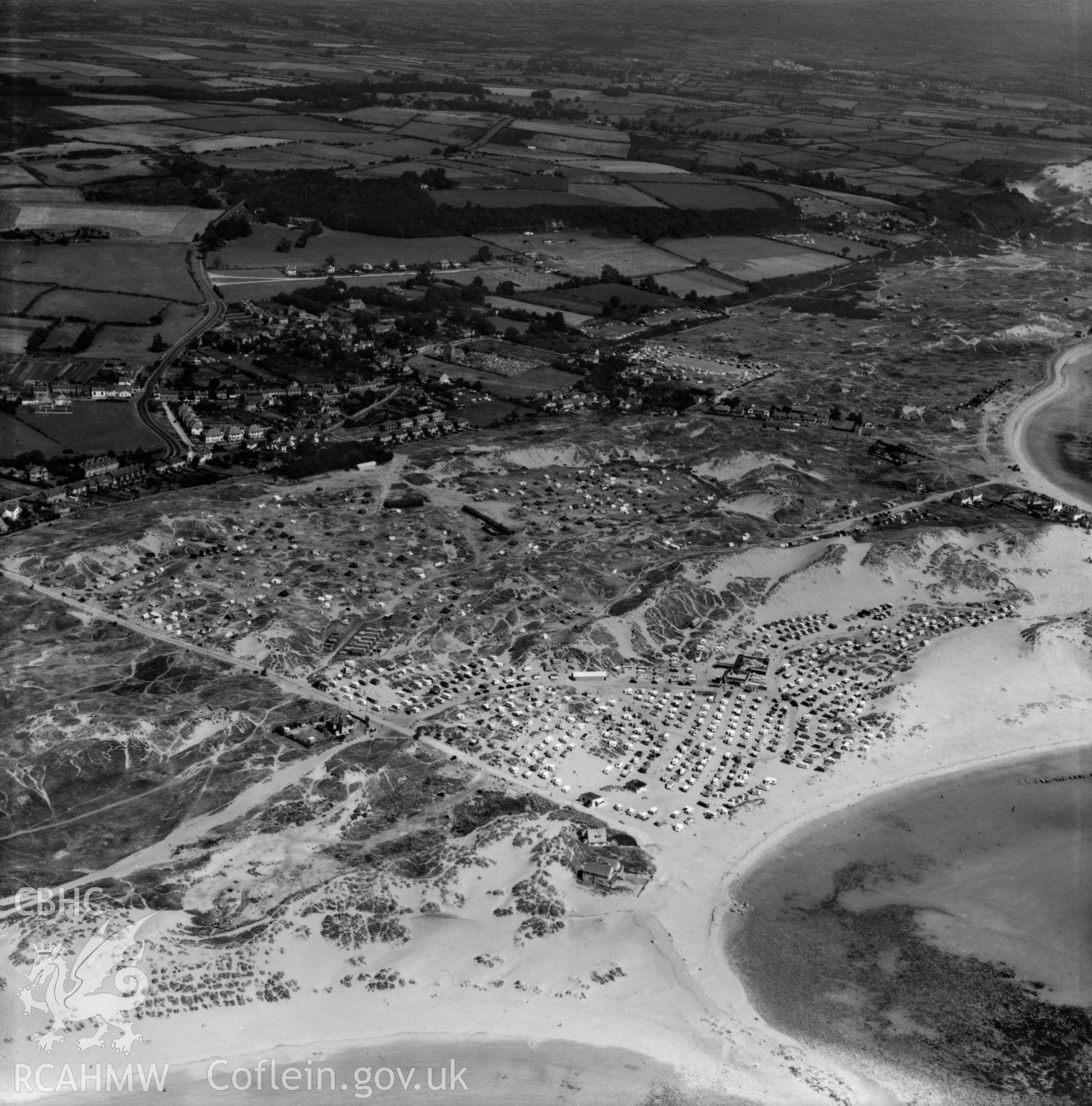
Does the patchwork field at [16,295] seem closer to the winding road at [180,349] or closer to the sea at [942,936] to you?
the winding road at [180,349]

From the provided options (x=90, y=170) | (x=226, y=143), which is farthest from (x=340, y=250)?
(x=226, y=143)

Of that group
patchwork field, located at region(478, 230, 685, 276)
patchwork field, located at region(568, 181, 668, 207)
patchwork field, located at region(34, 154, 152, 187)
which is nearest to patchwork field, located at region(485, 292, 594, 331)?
patchwork field, located at region(478, 230, 685, 276)

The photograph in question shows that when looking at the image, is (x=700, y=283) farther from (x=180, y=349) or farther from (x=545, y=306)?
(x=180, y=349)

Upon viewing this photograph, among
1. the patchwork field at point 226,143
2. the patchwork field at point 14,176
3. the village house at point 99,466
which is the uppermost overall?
the patchwork field at point 226,143

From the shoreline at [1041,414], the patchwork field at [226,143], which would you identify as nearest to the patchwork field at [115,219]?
the patchwork field at [226,143]

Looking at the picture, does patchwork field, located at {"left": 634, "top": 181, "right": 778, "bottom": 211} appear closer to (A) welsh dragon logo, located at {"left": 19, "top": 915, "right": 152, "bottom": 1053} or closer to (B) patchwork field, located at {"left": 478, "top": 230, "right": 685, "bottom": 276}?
(B) patchwork field, located at {"left": 478, "top": 230, "right": 685, "bottom": 276}
